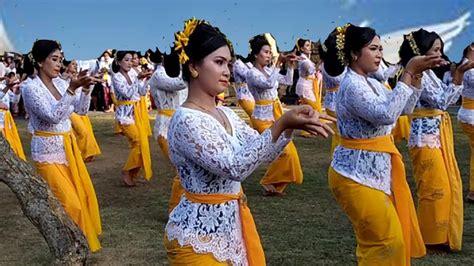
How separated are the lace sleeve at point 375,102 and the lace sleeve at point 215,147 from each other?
1.23 metres

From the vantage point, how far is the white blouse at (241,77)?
862 cm

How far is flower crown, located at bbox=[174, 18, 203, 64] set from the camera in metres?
2.98

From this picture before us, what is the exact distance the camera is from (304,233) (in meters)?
5.87

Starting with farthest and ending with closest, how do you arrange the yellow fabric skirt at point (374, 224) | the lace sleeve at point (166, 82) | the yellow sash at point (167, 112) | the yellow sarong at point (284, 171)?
1. the yellow sarong at point (284, 171)
2. the yellow sash at point (167, 112)
3. the lace sleeve at point (166, 82)
4. the yellow fabric skirt at point (374, 224)

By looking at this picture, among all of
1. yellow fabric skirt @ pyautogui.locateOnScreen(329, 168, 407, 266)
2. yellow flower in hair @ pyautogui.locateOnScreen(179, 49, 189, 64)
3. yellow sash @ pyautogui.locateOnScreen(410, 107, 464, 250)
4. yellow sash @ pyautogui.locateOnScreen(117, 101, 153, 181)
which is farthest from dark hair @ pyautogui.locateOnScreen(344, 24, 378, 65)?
yellow sash @ pyautogui.locateOnScreen(117, 101, 153, 181)

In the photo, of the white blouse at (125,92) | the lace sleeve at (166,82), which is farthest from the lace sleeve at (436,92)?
→ the white blouse at (125,92)

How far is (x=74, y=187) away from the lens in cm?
526

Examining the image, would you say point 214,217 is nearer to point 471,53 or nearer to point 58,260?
point 58,260

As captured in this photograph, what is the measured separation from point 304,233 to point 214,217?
307cm

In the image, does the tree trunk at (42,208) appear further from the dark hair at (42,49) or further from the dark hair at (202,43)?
the dark hair at (202,43)

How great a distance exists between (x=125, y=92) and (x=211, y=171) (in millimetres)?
6258

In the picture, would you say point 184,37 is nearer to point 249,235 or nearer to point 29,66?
point 249,235

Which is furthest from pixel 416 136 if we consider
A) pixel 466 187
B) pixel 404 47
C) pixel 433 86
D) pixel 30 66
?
pixel 30 66

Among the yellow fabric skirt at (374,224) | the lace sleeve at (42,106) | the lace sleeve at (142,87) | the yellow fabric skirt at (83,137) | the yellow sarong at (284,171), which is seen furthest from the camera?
the yellow fabric skirt at (83,137)
